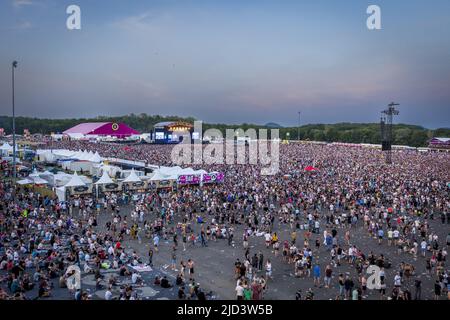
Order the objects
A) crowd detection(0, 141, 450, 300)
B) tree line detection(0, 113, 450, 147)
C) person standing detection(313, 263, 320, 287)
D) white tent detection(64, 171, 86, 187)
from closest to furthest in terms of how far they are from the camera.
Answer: crowd detection(0, 141, 450, 300) → person standing detection(313, 263, 320, 287) → white tent detection(64, 171, 86, 187) → tree line detection(0, 113, 450, 147)

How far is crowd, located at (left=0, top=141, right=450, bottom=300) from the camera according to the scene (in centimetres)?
1266

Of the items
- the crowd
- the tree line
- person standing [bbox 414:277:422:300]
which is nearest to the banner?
the crowd

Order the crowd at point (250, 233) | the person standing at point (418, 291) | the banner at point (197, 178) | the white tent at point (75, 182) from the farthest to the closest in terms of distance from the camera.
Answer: the banner at point (197, 178) < the white tent at point (75, 182) < the crowd at point (250, 233) < the person standing at point (418, 291)

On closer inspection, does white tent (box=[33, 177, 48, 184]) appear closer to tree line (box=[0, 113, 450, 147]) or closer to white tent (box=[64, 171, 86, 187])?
white tent (box=[64, 171, 86, 187])

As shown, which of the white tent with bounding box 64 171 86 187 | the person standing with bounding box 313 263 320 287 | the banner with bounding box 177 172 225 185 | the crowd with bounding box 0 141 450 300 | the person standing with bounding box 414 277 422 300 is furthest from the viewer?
the banner with bounding box 177 172 225 185

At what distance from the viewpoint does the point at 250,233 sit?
18766 mm

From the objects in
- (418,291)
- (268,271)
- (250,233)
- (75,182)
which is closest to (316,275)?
(268,271)

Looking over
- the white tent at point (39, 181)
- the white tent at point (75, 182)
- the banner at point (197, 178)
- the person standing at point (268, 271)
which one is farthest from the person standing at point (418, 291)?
the white tent at point (39, 181)

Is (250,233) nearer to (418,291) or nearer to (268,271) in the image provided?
(268,271)

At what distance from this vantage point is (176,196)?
26.7m

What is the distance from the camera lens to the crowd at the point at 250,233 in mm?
12656

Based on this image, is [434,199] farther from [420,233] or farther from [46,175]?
[46,175]

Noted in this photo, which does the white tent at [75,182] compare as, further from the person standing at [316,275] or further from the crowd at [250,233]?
the person standing at [316,275]

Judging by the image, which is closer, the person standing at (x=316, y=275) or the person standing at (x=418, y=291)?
the person standing at (x=418, y=291)
